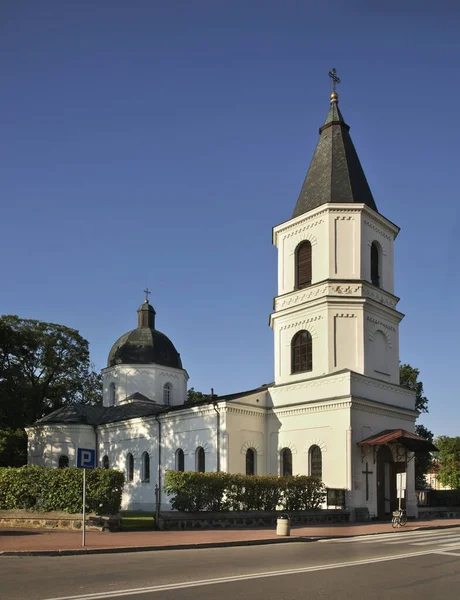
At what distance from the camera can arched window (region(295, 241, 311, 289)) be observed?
34.9m

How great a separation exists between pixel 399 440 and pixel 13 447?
29.6 metres

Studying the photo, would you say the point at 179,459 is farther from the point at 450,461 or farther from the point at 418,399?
the point at 450,461

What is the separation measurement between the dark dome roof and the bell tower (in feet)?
55.0

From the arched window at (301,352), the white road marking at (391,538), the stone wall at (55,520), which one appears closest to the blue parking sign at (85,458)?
the stone wall at (55,520)

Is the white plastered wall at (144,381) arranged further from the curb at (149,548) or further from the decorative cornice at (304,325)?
the curb at (149,548)

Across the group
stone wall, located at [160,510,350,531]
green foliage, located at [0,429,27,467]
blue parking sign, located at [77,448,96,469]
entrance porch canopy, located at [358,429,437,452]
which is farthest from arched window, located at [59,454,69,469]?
blue parking sign, located at [77,448,96,469]

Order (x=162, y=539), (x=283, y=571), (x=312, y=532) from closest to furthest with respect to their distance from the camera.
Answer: (x=283, y=571) < (x=162, y=539) < (x=312, y=532)

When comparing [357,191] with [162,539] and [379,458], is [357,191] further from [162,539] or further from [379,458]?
[162,539]

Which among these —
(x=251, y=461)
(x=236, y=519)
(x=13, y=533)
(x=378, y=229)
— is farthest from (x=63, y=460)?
(x=378, y=229)

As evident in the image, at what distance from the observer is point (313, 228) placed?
34688mm

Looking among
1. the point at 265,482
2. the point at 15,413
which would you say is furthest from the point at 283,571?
the point at 15,413

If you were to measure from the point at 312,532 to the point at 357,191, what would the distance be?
18651 mm

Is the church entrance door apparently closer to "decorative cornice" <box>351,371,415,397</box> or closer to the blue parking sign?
"decorative cornice" <box>351,371,415,397</box>

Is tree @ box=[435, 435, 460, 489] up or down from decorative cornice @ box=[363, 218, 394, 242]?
down
